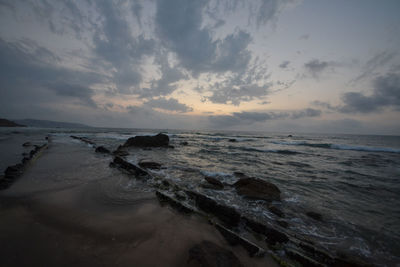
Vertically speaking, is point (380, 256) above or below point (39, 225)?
below

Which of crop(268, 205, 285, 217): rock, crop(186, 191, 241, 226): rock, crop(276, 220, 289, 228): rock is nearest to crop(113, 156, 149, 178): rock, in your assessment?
crop(186, 191, 241, 226): rock

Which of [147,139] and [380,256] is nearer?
[380,256]

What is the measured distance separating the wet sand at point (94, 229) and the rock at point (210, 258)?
16 cm

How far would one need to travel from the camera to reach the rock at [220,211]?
3.54 m

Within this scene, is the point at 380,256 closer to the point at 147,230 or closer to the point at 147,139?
the point at 147,230

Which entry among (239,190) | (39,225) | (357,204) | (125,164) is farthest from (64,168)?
(357,204)

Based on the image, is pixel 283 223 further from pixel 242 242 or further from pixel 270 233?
pixel 242 242

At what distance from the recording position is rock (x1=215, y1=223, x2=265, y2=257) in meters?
2.64

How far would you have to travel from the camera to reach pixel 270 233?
3.15 m

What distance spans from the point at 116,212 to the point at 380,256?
5976 millimetres

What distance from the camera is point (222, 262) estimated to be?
2295mm

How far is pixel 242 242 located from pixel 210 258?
77 cm

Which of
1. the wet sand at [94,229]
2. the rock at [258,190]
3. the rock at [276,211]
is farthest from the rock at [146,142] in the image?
the rock at [276,211]

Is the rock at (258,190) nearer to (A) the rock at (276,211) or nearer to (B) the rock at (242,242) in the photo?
(A) the rock at (276,211)
